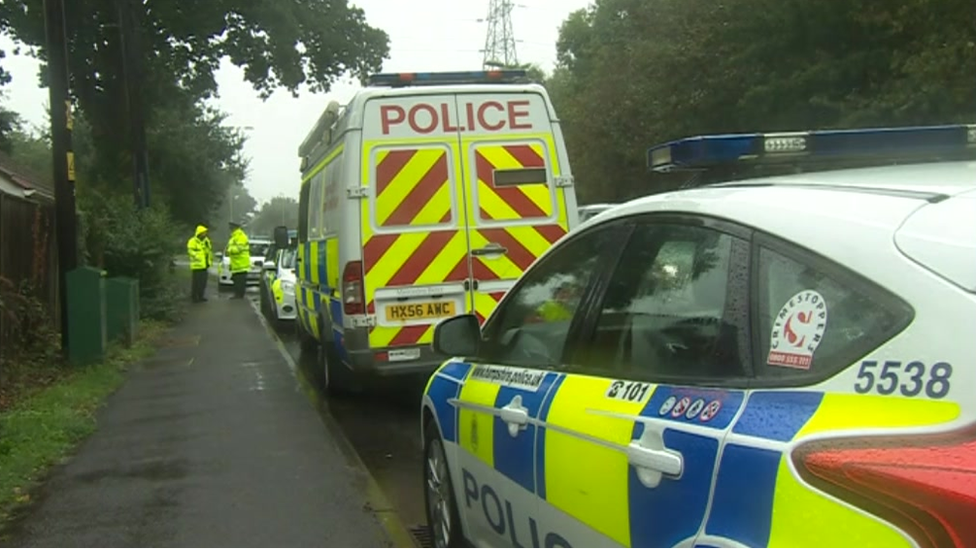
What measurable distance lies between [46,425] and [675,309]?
262 inches

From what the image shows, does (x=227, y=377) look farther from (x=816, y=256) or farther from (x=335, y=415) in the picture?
(x=816, y=256)

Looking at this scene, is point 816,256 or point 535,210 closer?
point 816,256

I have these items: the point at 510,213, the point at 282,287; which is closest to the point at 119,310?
the point at 282,287

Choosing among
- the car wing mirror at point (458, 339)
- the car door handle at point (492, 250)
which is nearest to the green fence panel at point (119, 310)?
the car door handle at point (492, 250)

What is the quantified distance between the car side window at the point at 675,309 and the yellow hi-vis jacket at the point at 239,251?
2120cm

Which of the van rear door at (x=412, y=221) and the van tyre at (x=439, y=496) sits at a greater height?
the van rear door at (x=412, y=221)

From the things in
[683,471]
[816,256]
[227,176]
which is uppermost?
[227,176]

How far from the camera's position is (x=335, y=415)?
9.05 metres

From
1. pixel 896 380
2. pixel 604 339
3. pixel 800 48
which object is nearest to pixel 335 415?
pixel 604 339

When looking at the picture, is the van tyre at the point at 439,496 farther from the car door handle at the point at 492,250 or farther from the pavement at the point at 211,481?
the car door handle at the point at 492,250

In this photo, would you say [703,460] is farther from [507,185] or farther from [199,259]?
[199,259]

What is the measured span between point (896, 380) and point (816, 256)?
409mm

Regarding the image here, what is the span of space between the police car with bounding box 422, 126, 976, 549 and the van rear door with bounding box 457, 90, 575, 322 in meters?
4.37

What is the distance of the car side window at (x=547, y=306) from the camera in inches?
140
